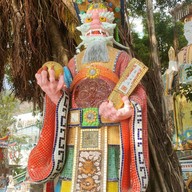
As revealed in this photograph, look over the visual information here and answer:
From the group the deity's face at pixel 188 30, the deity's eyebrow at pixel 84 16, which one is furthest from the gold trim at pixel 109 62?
the deity's face at pixel 188 30

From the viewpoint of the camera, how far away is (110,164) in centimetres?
196

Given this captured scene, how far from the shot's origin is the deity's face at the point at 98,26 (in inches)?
85.5

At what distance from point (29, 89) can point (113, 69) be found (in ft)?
4.99

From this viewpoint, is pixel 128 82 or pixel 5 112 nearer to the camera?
pixel 128 82

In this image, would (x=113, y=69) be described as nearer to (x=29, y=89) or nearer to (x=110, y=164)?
(x=110, y=164)

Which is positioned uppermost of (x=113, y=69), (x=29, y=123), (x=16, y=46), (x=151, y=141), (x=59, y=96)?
(x=29, y=123)

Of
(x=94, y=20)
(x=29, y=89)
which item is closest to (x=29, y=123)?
(x=29, y=89)

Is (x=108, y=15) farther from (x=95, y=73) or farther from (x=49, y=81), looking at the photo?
(x=49, y=81)

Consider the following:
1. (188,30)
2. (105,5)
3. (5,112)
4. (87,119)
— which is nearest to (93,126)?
(87,119)

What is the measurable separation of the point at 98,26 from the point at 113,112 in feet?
1.85

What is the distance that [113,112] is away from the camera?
1.91 m

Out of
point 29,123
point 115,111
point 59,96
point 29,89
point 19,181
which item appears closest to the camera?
point 115,111

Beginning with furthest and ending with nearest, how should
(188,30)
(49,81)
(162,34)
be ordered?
(162,34), (188,30), (49,81)

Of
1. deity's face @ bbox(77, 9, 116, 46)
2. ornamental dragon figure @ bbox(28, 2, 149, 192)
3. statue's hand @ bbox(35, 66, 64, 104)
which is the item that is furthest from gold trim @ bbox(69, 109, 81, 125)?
deity's face @ bbox(77, 9, 116, 46)
